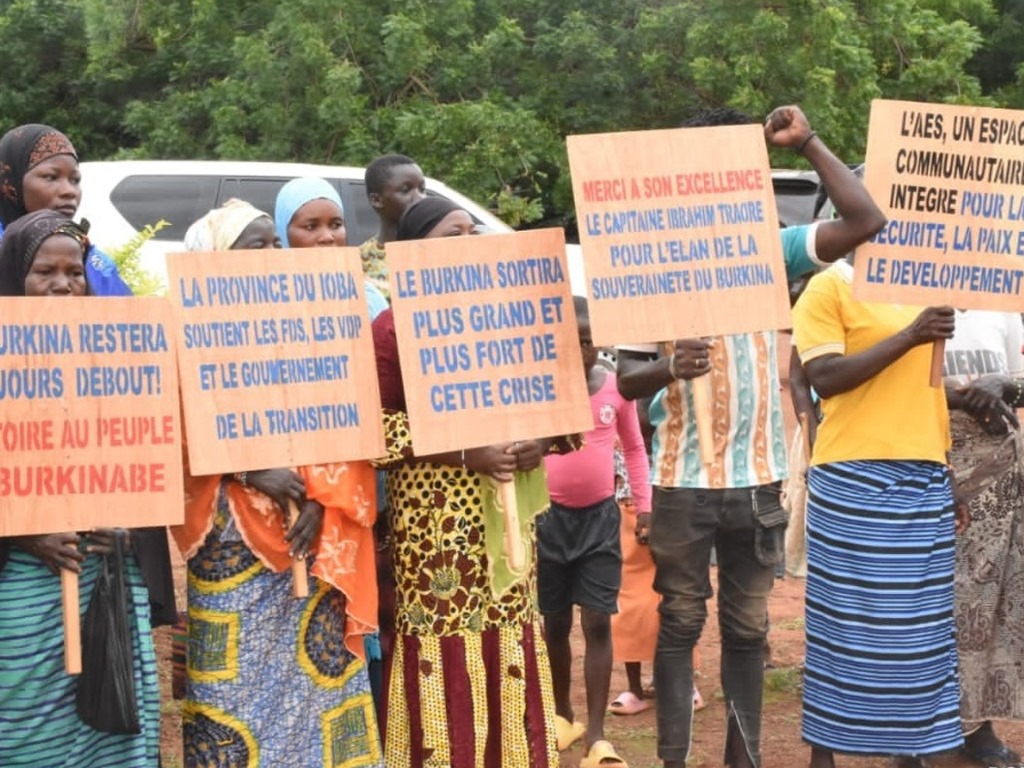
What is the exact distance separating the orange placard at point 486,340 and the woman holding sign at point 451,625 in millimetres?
173

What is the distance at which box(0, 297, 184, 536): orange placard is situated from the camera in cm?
385

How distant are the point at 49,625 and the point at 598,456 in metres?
2.53

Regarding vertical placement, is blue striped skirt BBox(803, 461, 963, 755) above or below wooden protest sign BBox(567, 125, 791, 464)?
below

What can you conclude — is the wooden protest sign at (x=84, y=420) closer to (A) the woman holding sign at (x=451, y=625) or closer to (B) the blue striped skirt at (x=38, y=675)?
(B) the blue striped skirt at (x=38, y=675)

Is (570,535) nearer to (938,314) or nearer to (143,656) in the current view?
(938,314)

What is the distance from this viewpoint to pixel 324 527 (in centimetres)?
430

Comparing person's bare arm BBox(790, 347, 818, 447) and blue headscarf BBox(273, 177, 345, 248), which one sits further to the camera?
person's bare arm BBox(790, 347, 818, 447)

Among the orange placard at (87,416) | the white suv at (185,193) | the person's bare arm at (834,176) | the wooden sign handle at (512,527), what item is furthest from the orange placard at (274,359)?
the white suv at (185,193)

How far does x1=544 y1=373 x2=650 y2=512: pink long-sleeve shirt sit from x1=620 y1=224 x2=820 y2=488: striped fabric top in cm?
65

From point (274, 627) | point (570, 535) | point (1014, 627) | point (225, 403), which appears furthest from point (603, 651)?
point (225, 403)

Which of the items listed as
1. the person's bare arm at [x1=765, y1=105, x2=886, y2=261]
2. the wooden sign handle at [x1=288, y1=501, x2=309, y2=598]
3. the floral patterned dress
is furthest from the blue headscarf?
the person's bare arm at [x1=765, y1=105, x2=886, y2=261]

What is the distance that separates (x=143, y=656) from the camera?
4133mm

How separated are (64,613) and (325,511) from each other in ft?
2.64

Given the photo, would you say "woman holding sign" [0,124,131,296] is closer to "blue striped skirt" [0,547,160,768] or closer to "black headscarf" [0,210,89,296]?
"black headscarf" [0,210,89,296]
